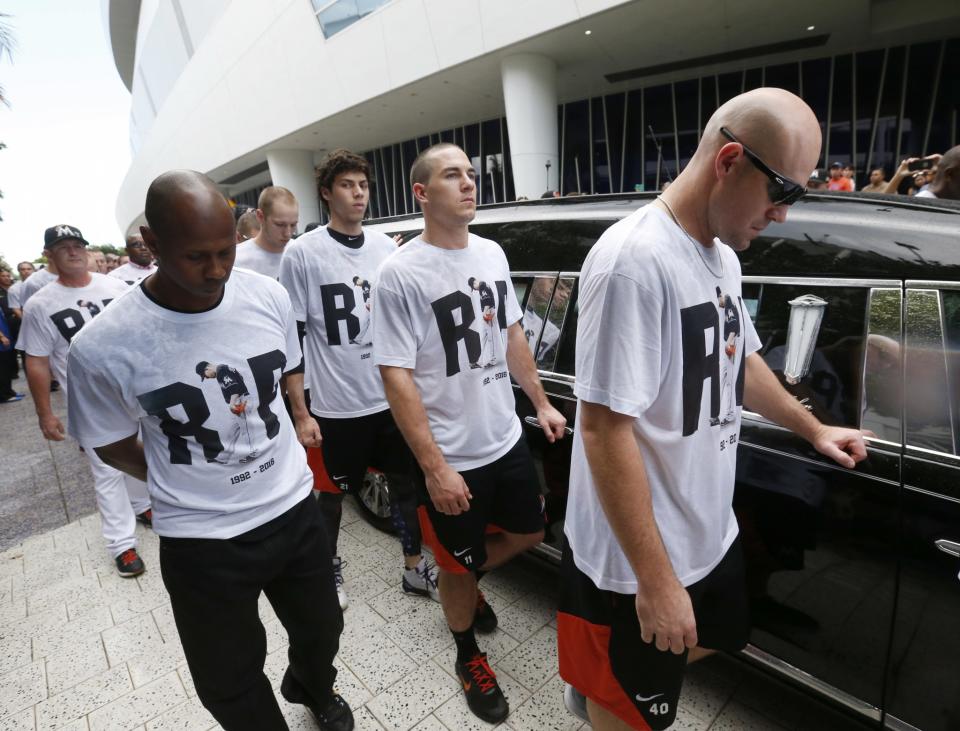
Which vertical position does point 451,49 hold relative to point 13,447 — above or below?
above

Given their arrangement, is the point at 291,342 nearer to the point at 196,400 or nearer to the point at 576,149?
the point at 196,400

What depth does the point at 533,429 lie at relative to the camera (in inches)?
98.3

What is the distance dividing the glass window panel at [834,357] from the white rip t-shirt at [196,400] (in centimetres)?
170

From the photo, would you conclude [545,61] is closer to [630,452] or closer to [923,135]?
[923,135]

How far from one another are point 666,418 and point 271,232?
322cm

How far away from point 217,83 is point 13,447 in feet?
77.7

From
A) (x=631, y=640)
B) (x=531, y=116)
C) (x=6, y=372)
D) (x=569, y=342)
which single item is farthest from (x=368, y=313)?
(x=531, y=116)

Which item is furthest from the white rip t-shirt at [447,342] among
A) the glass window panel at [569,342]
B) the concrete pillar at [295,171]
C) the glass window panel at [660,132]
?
the concrete pillar at [295,171]

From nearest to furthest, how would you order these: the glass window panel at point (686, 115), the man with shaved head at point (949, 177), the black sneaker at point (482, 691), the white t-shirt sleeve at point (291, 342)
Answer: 1. the white t-shirt sleeve at point (291, 342)
2. the black sneaker at point (482, 691)
3. the man with shaved head at point (949, 177)
4. the glass window panel at point (686, 115)

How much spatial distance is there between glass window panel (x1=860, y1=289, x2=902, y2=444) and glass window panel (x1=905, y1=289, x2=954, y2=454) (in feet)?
0.09

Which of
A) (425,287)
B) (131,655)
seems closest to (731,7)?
(425,287)

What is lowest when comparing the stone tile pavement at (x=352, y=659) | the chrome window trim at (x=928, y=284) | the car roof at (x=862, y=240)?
the stone tile pavement at (x=352, y=659)

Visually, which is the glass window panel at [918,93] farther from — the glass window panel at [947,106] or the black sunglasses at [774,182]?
the black sunglasses at [774,182]

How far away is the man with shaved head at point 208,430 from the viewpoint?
4.69 feet
